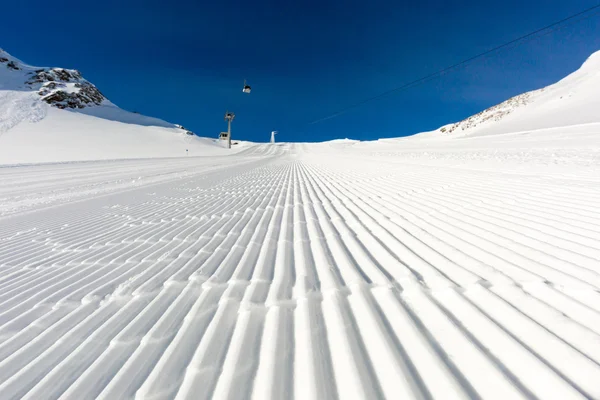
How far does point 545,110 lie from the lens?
116ft

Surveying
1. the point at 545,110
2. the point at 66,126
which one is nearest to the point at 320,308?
the point at 545,110

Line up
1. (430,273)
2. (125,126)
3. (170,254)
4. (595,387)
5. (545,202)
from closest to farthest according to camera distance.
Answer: (595,387) → (430,273) → (170,254) → (545,202) → (125,126)

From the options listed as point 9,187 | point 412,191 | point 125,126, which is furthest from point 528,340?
point 125,126

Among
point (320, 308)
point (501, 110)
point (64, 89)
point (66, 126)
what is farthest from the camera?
point (64, 89)

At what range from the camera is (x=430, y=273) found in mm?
2287

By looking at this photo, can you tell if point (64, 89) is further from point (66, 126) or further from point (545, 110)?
point (545, 110)

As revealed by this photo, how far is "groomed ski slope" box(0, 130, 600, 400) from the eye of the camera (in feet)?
4.26

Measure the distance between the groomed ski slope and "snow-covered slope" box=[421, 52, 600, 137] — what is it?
29731mm

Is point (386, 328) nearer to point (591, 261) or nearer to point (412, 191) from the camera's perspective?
point (591, 261)

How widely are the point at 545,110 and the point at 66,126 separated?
63.1 meters

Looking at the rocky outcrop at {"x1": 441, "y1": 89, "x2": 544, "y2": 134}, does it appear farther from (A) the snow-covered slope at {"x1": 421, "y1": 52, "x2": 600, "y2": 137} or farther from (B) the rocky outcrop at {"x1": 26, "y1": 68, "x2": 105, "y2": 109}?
(B) the rocky outcrop at {"x1": 26, "y1": 68, "x2": 105, "y2": 109}

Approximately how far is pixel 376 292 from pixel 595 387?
1.12 m

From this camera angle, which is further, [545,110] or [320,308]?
[545,110]

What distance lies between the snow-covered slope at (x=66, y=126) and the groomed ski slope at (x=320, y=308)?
27062mm
